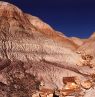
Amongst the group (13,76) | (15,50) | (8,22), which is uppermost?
(8,22)

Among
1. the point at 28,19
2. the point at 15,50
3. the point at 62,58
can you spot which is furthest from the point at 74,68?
the point at 28,19

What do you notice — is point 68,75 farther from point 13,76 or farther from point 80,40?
point 80,40

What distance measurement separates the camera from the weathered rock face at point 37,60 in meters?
35.5

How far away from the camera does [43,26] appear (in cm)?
5081

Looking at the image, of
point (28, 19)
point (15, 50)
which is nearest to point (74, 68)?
point (15, 50)

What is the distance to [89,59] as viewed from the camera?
47.7 metres

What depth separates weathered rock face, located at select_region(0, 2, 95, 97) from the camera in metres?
35.5

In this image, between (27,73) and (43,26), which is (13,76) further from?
(43,26)

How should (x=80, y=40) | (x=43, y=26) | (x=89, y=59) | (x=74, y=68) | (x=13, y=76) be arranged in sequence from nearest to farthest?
(x=13, y=76), (x=74, y=68), (x=89, y=59), (x=43, y=26), (x=80, y=40)

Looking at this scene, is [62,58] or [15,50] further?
[62,58]

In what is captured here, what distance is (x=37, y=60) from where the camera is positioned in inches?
1634

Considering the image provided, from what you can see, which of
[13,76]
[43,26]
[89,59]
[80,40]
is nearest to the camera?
[13,76]

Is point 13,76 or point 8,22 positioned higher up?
point 8,22

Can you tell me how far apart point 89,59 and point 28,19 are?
29.2 ft
